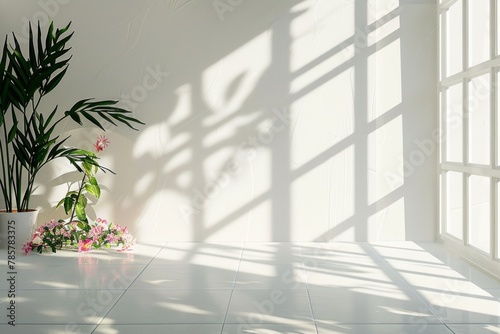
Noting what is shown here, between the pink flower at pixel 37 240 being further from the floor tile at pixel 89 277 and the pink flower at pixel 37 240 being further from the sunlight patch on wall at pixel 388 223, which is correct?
the sunlight patch on wall at pixel 388 223


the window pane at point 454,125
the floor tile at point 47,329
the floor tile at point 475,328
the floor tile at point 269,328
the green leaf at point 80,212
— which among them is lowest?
the floor tile at point 47,329

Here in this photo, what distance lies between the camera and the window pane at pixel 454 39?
169 inches

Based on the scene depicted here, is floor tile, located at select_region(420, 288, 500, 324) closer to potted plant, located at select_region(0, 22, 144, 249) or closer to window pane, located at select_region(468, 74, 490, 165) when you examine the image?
window pane, located at select_region(468, 74, 490, 165)

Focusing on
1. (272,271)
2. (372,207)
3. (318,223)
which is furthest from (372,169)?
(272,271)

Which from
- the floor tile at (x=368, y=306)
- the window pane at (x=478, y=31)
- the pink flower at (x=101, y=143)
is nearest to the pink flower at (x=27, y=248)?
the pink flower at (x=101, y=143)

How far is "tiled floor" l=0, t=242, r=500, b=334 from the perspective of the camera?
2.54 meters

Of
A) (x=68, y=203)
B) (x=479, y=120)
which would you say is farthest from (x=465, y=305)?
(x=68, y=203)

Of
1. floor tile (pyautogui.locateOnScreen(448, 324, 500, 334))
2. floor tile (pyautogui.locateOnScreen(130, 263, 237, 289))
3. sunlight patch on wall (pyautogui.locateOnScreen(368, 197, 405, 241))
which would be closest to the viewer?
floor tile (pyautogui.locateOnScreen(448, 324, 500, 334))

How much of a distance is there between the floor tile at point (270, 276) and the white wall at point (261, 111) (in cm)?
88

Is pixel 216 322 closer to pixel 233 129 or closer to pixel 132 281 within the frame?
pixel 132 281

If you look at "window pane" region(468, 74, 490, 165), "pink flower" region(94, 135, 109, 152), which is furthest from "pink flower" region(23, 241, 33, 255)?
"window pane" region(468, 74, 490, 165)

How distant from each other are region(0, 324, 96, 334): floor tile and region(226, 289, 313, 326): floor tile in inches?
22.7

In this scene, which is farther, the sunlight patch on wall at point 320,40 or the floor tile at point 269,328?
the sunlight patch on wall at point 320,40

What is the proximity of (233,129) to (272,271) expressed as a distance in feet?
4.58
